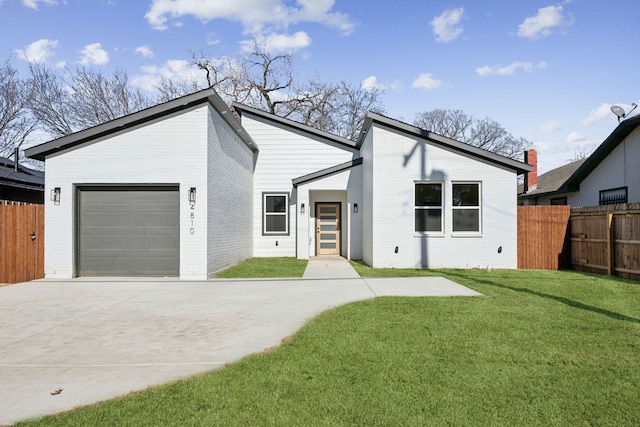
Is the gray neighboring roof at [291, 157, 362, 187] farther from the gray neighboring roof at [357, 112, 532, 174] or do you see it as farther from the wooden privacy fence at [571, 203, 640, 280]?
the wooden privacy fence at [571, 203, 640, 280]

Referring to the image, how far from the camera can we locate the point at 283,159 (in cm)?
1623

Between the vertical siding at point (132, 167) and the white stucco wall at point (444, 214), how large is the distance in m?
5.60

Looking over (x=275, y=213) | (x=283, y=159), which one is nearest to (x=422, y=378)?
(x=275, y=213)

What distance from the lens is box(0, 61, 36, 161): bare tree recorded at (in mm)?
23438

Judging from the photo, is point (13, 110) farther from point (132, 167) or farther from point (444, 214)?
point (444, 214)

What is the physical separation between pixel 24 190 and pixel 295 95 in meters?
20.0

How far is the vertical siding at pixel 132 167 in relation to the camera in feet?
32.8

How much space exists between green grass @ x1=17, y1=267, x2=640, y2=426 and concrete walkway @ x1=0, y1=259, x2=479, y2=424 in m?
0.45

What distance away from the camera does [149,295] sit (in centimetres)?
783

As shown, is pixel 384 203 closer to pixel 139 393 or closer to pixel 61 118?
pixel 139 393

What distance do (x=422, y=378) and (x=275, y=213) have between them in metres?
13.0

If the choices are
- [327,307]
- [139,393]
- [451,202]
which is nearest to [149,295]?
[327,307]

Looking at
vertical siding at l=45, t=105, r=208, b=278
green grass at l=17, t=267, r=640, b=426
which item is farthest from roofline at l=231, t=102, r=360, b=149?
green grass at l=17, t=267, r=640, b=426

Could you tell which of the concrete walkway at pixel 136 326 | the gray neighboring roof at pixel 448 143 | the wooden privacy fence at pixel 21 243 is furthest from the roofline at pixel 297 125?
the wooden privacy fence at pixel 21 243
